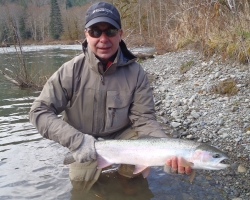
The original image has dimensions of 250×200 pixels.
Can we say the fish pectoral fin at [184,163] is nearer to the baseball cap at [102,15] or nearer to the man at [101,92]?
the man at [101,92]

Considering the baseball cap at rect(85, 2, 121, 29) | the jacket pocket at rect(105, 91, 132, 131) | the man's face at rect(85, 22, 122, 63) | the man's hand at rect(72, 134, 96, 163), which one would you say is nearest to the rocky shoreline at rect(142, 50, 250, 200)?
the jacket pocket at rect(105, 91, 132, 131)

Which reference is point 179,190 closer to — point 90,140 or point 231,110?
point 90,140

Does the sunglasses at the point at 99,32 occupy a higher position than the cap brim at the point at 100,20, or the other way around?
the cap brim at the point at 100,20

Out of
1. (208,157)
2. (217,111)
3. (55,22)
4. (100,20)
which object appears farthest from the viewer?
(55,22)

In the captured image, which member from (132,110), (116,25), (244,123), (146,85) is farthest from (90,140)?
(244,123)

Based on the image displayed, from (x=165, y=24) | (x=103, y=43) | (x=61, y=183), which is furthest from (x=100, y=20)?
(x=165, y=24)

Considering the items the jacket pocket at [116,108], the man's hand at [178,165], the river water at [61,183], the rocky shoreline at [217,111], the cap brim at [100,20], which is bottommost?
the river water at [61,183]

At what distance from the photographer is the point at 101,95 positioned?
3.39 m

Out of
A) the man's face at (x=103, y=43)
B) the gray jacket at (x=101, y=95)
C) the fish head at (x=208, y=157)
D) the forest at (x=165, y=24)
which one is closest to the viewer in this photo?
the fish head at (x=208, y=157)

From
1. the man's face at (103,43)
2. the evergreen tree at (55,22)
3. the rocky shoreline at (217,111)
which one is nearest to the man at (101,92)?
the man's face at (103,43)

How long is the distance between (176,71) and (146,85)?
7.44m

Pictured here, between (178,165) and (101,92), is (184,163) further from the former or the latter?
(101,92)

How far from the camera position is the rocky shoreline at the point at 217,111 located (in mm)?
3723

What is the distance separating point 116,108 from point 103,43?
811 mm
